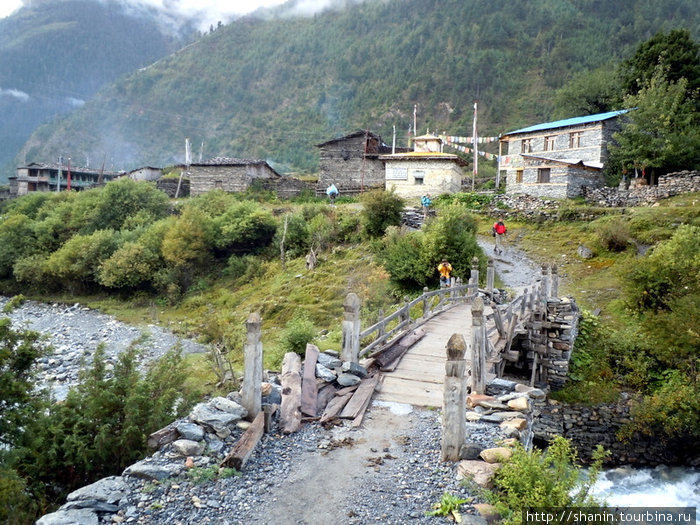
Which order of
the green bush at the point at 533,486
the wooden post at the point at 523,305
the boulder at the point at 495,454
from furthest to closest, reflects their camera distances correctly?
the wooden post at the point at 523,305 < the boulder at the point at 495,454 < the green bush at the point at 533,486

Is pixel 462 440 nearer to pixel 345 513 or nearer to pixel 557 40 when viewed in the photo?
pixel 345 513

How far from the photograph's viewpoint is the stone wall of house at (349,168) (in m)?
42.3

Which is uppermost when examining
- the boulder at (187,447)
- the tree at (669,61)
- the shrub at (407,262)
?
the tree at (669,61)

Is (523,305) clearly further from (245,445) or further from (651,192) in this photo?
(651,192)

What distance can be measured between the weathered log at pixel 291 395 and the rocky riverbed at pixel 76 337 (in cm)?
940

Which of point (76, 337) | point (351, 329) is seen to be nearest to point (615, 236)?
point (351, 329)

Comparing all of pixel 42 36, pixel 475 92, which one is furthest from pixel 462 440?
pixel 42 36

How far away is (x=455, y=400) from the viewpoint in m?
6.14

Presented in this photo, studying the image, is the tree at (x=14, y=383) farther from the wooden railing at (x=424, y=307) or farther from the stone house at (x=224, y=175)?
the stone house at (x=224, y=175)

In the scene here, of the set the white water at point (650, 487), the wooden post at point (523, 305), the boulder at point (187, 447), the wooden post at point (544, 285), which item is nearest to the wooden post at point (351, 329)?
the boulder at point (187, 447)

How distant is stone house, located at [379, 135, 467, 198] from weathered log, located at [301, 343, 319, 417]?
95.3 feet

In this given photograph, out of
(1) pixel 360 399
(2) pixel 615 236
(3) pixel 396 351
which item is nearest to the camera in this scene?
(1) pixel 360 399

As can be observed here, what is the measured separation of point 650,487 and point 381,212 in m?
18.6

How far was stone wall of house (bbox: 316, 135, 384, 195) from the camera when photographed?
42.3 metres
